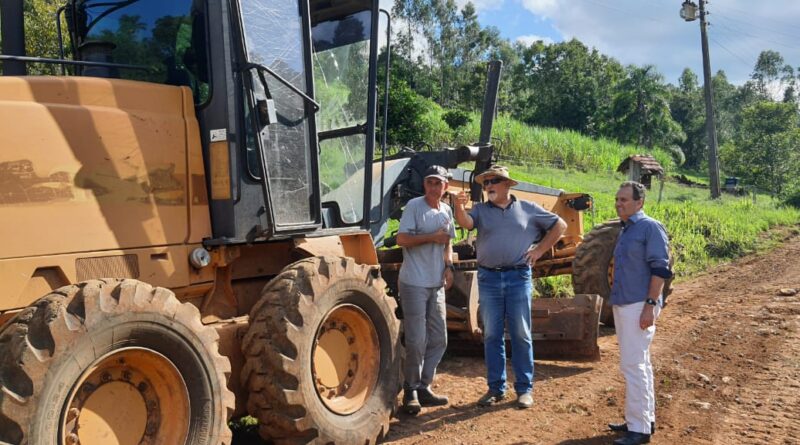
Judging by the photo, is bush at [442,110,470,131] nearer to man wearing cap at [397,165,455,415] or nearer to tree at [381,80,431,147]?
tree at [381,80,431,147]

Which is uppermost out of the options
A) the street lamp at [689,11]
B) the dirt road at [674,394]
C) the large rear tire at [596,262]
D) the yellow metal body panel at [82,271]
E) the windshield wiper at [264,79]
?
the street lamp at [689,11]

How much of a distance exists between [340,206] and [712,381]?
11.9ft

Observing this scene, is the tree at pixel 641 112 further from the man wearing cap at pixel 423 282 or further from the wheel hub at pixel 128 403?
the wheel hub at pixel 128 403

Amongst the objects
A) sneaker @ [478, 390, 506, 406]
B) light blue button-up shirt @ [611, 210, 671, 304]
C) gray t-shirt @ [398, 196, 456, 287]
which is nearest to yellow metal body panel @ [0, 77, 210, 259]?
gray t-shirt @ [398, 196, 456, 287]

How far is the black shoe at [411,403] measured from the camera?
17.6 ft

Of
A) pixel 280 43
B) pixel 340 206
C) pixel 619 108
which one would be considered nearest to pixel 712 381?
pixel 340 206

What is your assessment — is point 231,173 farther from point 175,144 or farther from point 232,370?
point 232,370

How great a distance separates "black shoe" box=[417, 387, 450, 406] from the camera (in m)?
5.55

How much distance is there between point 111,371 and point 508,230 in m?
3.22

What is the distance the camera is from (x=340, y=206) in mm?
5375

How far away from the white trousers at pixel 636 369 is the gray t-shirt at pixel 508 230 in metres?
1.09

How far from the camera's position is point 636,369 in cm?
464

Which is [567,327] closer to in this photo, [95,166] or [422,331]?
[422,331]

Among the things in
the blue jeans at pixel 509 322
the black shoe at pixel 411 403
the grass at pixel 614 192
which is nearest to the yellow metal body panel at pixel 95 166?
the black shoe at pixel 411 403
